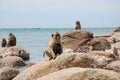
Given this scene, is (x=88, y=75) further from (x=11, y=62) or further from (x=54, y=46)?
(x=11, y=62)

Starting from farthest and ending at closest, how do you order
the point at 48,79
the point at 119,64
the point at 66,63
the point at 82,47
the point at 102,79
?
the point at 82,47, the point at 119,64, the point at 66,63, the point at 48,79, the point at 102,79

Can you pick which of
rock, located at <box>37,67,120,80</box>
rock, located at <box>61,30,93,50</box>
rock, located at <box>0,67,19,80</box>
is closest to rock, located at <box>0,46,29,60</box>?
rock, located at <box>61,30,93,50</box>

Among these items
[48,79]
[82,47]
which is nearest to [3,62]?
[82,47]

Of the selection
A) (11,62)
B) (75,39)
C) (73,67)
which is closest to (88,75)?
(73,67)

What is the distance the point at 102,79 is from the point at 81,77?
488mm

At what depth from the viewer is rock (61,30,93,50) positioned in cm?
3030

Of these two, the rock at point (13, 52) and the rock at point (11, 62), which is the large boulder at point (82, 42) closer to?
the rock at point (13, 52)

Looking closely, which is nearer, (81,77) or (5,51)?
(81,77)

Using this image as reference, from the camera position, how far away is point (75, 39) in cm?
3139

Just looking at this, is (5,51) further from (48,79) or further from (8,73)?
(48,79)

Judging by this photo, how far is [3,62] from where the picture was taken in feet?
82.5

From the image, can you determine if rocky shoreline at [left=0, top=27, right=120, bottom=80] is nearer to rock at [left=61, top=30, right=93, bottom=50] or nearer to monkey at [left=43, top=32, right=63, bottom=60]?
monkey at [left=43, top=32, right=63, bottom=60]

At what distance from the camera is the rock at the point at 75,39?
30297mm

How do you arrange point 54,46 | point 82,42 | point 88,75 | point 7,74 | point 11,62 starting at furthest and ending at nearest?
point 82,42
point 11,62
point 7,74
point 54,46
point 88,75
